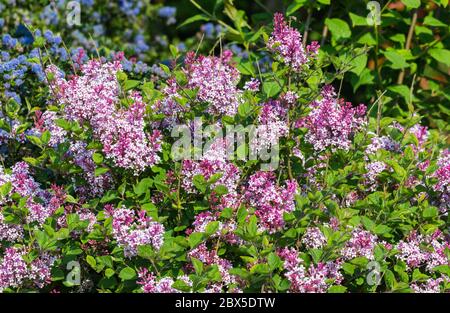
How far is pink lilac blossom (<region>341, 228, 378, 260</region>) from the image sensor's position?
2500 mm

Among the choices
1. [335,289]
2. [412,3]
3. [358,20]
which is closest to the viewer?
[335,289]

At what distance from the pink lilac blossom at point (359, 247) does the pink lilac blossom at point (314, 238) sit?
0.07 m

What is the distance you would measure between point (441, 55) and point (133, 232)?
7.44ft

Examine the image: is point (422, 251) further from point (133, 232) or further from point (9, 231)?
point (9, 231)

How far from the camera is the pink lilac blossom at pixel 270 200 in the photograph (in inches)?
97.6

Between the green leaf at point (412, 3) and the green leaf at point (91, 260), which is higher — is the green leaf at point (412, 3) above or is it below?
above

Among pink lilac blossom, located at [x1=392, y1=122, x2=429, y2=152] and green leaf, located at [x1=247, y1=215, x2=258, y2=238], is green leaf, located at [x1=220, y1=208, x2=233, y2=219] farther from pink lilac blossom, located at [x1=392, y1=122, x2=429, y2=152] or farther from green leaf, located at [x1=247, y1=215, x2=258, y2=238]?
pink lilac blossom, located at [x1=392, y1=122, x2=429, y2=152]

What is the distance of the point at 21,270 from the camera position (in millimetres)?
2447

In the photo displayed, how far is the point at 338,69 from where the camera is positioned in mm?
2762

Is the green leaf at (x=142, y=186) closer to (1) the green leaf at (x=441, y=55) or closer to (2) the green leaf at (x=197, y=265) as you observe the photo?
(2) the green leaf at (x=197, y=265)

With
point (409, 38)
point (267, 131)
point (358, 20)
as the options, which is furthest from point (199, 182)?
point (409, 38)

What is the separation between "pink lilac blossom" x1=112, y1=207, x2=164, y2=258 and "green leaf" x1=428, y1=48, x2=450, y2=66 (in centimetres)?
215

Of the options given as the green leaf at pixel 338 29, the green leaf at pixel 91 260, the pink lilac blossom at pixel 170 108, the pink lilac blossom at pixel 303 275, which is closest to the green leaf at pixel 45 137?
the pink lilac blossom at pixel 170 108
